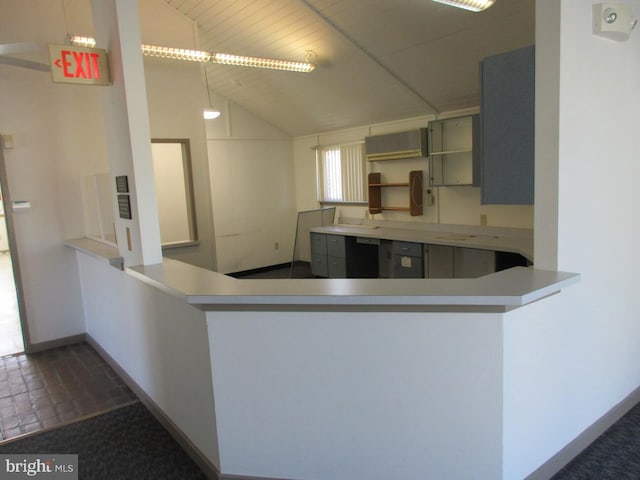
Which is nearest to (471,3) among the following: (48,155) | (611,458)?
(611,458)

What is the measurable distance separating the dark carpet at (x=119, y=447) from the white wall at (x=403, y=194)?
12.9 ft

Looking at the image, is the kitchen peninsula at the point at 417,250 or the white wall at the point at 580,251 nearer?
the white wall at the point at 580,251

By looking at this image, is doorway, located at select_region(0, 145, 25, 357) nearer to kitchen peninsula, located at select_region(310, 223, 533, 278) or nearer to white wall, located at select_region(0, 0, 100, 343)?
white wall, located at select_region(0, 0, 100, 343)

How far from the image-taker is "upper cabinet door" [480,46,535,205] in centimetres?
191

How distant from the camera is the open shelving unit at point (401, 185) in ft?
18.4

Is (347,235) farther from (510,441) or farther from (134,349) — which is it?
(510,441)

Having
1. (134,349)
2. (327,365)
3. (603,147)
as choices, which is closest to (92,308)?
(134,349)

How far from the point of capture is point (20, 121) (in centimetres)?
384

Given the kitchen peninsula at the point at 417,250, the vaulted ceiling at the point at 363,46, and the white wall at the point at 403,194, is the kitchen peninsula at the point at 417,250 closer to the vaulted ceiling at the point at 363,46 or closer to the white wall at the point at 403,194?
the white wall at the point at 403,194

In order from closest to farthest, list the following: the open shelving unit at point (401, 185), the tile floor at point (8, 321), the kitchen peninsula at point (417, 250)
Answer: the tile floor at point (8, 321), the kitchen peninsula at point (417, 250), the open shelving unit at point (401, 185)

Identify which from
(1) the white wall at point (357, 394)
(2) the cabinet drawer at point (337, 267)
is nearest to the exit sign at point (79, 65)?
(1) the white wall at point (357, 394)

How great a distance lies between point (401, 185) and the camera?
19.2 ft

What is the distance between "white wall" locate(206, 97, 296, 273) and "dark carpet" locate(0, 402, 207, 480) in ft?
14.0

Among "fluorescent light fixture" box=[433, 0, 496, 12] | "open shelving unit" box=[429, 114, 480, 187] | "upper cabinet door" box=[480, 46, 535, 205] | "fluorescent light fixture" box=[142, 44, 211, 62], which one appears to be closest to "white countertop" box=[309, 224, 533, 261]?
"open shelving unit" box=[429, 114, 480, 187]
